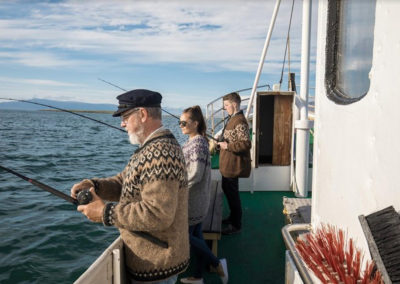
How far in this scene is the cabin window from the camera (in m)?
1.81

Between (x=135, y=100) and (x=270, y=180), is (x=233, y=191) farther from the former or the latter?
(x=135, y=100)

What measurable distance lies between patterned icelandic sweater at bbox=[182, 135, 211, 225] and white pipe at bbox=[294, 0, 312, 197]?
3385 millimetres

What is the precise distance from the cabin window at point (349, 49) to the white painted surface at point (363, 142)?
7 centimetres

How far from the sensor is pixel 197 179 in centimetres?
331

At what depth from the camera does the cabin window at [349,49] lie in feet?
5.95

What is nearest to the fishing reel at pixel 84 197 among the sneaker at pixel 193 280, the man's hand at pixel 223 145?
the sneaker at pixel 193 280

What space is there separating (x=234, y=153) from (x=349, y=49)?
8.72 ft

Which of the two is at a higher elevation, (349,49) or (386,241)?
(349,49)

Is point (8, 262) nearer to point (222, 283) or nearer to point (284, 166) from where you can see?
point (222, 283)

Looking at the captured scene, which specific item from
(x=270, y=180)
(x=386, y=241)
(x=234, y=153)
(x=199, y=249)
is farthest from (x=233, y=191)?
(x=386, y=241)

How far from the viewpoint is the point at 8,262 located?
6004 millimetres

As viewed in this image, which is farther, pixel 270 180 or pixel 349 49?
pixel 270 180

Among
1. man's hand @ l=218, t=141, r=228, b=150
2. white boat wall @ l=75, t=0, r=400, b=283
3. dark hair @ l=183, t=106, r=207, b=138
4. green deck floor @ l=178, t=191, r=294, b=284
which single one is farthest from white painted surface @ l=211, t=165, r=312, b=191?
white boat wall @ l=75, t=0, r=400, b=283

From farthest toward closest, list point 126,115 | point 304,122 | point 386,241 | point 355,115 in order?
1. point 304,122
2. point 126,115
3. point 355,115
4. point 386,241
